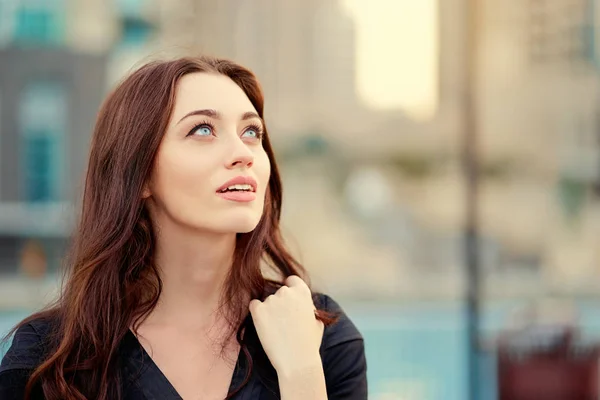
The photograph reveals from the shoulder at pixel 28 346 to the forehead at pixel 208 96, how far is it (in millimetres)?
411

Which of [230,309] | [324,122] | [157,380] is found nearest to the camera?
[157,380]

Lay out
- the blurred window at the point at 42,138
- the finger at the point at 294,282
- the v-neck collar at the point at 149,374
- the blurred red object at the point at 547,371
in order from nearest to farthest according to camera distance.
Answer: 1. the v-neck collar at the point at 149,374
2. the finger at the point at 294,282
3. the blurred red object at the point at 547,371
4. the blurred window at the point at 42,138

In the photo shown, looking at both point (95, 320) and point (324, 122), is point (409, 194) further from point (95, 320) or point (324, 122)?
point (95, 320)

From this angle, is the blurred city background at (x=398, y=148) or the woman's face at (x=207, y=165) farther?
the blurred city background at (x=398, y=148)

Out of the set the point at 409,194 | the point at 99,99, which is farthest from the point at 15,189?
the point at 409,194

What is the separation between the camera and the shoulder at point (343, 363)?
1.53 m

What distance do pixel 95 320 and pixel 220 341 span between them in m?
0.20

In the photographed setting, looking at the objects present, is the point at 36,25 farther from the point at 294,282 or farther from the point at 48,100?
the point at 294,282

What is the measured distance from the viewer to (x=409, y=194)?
446 centimetres

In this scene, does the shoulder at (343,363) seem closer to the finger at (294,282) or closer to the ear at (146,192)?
the finger at (294,282)

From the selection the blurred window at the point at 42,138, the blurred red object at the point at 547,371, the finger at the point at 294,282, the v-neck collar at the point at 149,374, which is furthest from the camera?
the blurred window at the point at 42,138

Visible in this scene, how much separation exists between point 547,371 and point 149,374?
2866mm

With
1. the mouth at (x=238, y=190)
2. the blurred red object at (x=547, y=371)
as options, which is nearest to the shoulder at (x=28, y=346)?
the mouth at (x=238, y=190)

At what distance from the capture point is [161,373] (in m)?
1.45
